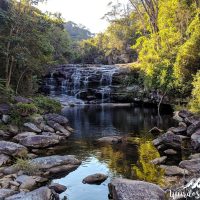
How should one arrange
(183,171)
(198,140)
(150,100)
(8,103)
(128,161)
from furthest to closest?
(150,100)
(8,103)
(198,140)
(128,161)
(183,171)

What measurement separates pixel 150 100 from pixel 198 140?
18.7 meters

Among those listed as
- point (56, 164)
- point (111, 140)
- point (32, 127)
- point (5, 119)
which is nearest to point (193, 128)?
point (111, 140)

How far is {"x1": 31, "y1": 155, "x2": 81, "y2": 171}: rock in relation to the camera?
10367 mm

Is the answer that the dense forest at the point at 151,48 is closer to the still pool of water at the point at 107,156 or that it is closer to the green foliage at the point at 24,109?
the green foliage at the point at 24,109

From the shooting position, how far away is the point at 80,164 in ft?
37.0

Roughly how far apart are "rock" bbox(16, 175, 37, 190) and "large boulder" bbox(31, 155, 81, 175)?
92cm

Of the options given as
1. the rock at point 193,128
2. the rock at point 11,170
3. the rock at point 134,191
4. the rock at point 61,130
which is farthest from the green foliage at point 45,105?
the rock at point 134,191

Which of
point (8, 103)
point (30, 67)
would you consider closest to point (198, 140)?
point (8, 103)

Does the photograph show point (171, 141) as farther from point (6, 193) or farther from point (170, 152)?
point (6, 193)

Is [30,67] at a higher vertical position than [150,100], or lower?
higher

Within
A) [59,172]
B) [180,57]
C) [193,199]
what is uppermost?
[180,57]

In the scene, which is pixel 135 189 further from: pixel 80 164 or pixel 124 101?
pixel 124 101

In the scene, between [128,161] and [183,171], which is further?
[128,161]

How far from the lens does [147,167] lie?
10805 mm
